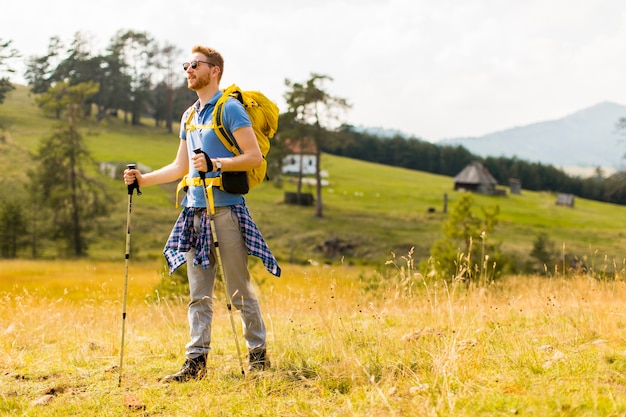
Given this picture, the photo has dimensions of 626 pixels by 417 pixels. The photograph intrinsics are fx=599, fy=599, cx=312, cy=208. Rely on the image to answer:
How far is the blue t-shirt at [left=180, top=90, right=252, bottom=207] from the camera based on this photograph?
5.12 metres

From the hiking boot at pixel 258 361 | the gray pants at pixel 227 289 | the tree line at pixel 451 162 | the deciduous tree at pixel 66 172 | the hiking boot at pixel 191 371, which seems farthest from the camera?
the tree line at pixel 451 162

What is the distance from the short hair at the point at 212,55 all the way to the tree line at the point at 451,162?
3813 inches

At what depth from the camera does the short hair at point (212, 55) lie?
17.1 feet

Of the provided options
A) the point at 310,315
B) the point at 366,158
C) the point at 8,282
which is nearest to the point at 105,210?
the point at 8,282

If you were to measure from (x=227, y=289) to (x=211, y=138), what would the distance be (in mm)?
1329

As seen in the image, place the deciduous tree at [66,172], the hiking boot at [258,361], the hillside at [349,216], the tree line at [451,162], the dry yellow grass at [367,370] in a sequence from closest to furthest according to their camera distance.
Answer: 1. the dry yellow grass at [367,370]
2. the hiking boot at [258,361]
3. the deciduous tree at [66,172]
4. the hillside at [349,216]
5. the tree line at [451,162]

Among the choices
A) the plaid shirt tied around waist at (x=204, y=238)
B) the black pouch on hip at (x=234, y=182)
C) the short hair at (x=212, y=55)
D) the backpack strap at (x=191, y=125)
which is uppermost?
the short hair at (x=212, y=55)

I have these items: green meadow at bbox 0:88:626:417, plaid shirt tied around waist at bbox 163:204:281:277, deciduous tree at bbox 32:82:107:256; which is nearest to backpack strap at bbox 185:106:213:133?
plaid shirt tied around waist at bbox 163:204:281:277

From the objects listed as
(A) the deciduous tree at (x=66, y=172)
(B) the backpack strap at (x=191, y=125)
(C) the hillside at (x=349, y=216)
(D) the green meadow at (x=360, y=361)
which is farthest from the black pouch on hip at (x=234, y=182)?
(A) the deciduous tree at (x=66, y=172)

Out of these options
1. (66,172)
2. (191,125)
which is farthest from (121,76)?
(191,125)

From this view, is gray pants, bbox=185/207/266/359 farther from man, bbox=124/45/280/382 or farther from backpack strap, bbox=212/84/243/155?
backpack strap, bbox=212/84/243/155

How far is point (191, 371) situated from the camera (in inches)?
200

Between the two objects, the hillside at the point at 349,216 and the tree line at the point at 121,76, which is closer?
the hillside at the point at 349,216

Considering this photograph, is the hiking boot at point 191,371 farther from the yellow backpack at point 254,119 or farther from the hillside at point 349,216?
the hillside at point 349,216
